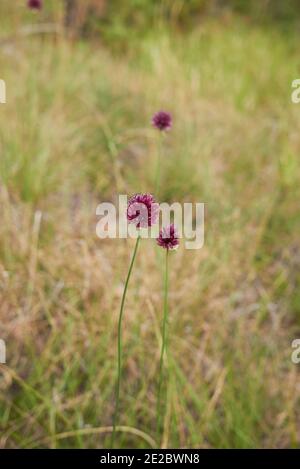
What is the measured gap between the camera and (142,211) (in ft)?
2.52

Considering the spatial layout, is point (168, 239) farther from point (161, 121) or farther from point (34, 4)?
point (34, 4)

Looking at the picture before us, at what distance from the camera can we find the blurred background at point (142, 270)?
1262mm

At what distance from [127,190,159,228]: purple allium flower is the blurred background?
26 centimetres

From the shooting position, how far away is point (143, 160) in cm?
227

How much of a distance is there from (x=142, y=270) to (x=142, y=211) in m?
0.81

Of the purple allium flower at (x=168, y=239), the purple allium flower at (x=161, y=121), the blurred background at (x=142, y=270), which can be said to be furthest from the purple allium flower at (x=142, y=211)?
the purple allium flower at (x=161, y=121)

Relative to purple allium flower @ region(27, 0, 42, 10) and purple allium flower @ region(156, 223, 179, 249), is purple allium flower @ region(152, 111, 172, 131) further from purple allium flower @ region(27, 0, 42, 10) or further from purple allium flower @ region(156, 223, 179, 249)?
purple allium flower @ region(27, 0, 42, 10)

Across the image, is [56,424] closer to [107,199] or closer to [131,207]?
[131,207]

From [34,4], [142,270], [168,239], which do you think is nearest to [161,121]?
[168,239]

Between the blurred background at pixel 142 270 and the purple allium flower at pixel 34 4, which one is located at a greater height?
the purple allium flower at pixel 34 4

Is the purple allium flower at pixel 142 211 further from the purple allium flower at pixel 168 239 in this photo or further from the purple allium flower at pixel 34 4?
the purple allium flower at pixel 34 4

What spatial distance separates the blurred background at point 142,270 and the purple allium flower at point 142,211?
26cm

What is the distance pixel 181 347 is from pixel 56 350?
13.2 inches
